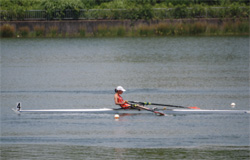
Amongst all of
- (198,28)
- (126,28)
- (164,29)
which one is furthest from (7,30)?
(198,28)

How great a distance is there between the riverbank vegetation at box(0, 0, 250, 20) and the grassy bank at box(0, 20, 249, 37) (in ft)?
3.51

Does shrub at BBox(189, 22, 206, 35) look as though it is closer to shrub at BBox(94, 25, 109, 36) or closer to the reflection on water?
shrub at BBox(94, 25, 109, 36)

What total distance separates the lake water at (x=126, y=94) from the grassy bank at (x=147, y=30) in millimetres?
1936

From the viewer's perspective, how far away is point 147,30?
6022 cm

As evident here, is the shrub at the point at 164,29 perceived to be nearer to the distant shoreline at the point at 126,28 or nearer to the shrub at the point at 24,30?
the distant shoreline at the point at 126,28

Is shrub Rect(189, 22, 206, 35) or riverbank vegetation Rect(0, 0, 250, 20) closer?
shrub Rect(189, 22, 206, 35)

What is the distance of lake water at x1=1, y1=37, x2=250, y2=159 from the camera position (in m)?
19.7

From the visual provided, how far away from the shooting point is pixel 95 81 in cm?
3531

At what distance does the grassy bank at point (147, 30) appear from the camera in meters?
59.6

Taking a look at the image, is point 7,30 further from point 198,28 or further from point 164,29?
point 198,28

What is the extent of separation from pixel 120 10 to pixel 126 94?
1236 inches

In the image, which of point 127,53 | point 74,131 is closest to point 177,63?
point 127,53

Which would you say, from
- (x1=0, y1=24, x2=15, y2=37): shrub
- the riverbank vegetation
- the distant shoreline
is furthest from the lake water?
the riverbank vegetation

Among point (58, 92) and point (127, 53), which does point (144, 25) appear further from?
point (58, 92)
